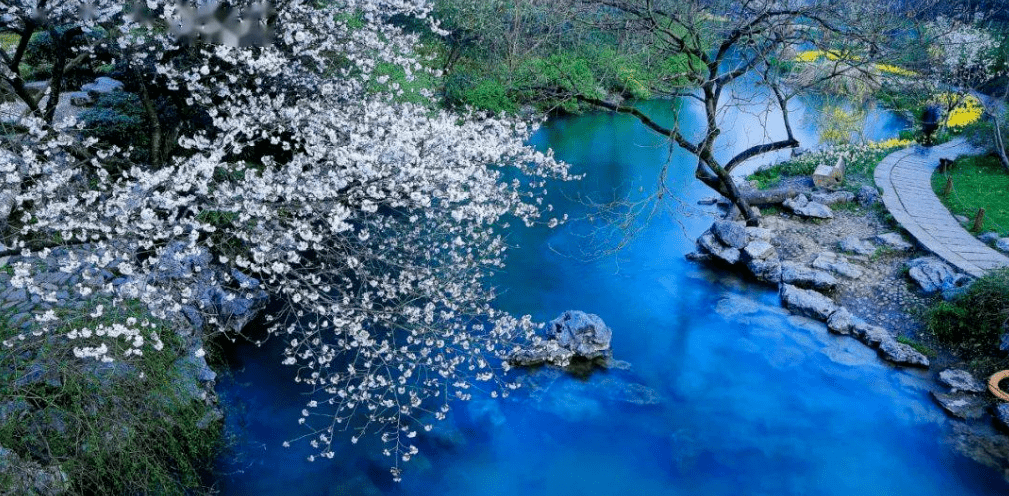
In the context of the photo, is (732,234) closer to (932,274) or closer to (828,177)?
(932,274)

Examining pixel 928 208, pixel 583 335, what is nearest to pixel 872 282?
pixel 928 208

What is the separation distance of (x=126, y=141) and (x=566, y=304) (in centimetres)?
788

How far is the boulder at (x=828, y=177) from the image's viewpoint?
14539 mm

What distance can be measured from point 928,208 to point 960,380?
5.44 metres

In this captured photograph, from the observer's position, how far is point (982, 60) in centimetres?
1970

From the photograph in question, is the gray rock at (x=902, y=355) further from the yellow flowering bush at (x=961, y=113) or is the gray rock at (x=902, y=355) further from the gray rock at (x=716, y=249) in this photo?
the yellow flowering bush at (x=961, y=113)

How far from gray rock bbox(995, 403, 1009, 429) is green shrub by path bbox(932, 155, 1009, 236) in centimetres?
494

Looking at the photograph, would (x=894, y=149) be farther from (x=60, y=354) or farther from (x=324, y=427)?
(x=60, y=354)

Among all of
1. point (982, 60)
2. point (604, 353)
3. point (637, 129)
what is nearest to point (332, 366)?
point (604, 353)

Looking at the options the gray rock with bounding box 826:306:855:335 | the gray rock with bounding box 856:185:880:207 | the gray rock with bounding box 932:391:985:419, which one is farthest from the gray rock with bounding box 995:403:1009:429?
the gray rock with bounding box 856:185:880:207

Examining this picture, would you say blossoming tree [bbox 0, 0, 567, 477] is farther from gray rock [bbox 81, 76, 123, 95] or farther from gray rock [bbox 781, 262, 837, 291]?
gray rock [bbox 781, 262, 837, 291]

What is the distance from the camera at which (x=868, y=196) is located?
13586 mm

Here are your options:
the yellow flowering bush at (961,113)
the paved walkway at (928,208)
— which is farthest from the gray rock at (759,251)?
the yellow flowering bush at (961,113)

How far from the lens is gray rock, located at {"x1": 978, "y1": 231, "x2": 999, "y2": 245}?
1137 centimetres
